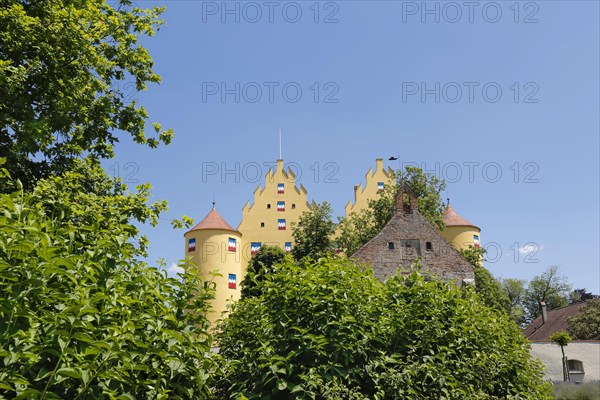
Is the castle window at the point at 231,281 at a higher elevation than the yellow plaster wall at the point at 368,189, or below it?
below

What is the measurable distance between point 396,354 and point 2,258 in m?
4.13

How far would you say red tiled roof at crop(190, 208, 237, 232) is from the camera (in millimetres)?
54375

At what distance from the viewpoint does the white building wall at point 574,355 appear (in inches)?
1257

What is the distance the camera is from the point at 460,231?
6038 centimetres

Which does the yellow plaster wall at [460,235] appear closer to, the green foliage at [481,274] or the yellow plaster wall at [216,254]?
the green foliage at [481,274]

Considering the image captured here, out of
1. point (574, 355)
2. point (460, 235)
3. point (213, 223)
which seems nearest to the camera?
point (574, 355)

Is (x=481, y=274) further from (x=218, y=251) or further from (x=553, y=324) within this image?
(x=218, y=251)

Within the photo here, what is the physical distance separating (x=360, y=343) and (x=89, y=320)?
3011mm

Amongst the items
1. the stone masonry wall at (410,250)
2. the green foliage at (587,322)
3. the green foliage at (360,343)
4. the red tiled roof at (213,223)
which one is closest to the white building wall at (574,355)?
the stone masonry wall at (410,250)

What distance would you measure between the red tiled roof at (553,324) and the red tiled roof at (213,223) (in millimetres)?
32894

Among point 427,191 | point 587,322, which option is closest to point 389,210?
point 427,191

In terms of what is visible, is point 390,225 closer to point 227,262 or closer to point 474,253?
point 474,253

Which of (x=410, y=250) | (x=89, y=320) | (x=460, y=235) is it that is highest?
(x=460, y=235)

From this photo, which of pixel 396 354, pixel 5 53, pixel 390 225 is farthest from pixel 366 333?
pixel 390 225
